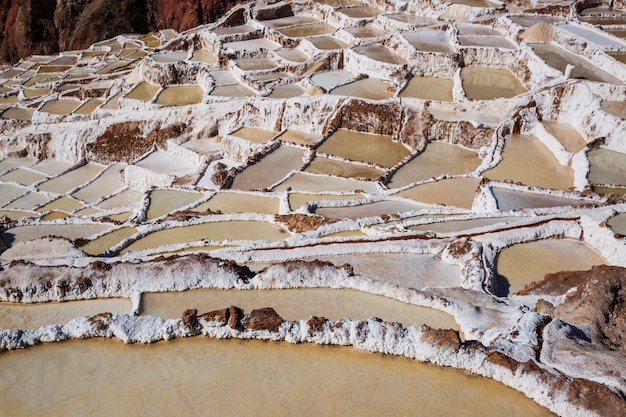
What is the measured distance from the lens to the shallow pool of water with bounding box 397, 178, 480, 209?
453 inches

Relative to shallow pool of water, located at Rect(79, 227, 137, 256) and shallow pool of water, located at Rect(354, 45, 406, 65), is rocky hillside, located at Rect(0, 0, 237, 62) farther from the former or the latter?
shallow pool of water, located at Rect(79, 227, 137, 256)

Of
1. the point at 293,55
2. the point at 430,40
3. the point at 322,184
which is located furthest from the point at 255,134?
the point at 430,40

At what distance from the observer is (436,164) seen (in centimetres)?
1474

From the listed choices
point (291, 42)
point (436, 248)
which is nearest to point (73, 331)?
point (436, 248)

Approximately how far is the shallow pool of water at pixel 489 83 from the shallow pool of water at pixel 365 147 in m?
2.81

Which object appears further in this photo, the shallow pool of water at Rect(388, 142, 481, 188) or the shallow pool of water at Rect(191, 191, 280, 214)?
the shallow pool of water at Rect(388, 142, 481, 188)

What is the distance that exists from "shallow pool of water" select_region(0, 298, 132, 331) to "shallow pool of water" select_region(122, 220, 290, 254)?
10.1ft

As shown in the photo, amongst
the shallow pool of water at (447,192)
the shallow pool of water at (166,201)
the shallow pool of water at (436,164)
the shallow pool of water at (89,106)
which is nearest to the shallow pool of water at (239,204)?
the shallow pool of water at (166,201)

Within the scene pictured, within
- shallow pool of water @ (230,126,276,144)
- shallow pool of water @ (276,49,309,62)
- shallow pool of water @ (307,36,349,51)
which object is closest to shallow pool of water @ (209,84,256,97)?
shallow pool of water @ (230,126,276,144)

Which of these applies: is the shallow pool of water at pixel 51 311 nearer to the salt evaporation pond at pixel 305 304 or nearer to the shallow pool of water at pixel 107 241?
the salt evaporation pond at pixel 305 304

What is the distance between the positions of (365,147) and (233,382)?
12223 millimetres

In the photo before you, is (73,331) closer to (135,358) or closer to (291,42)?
(135,358)

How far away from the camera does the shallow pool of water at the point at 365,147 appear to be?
15.8m

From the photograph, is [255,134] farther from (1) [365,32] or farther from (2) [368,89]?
(1) [365,32]
